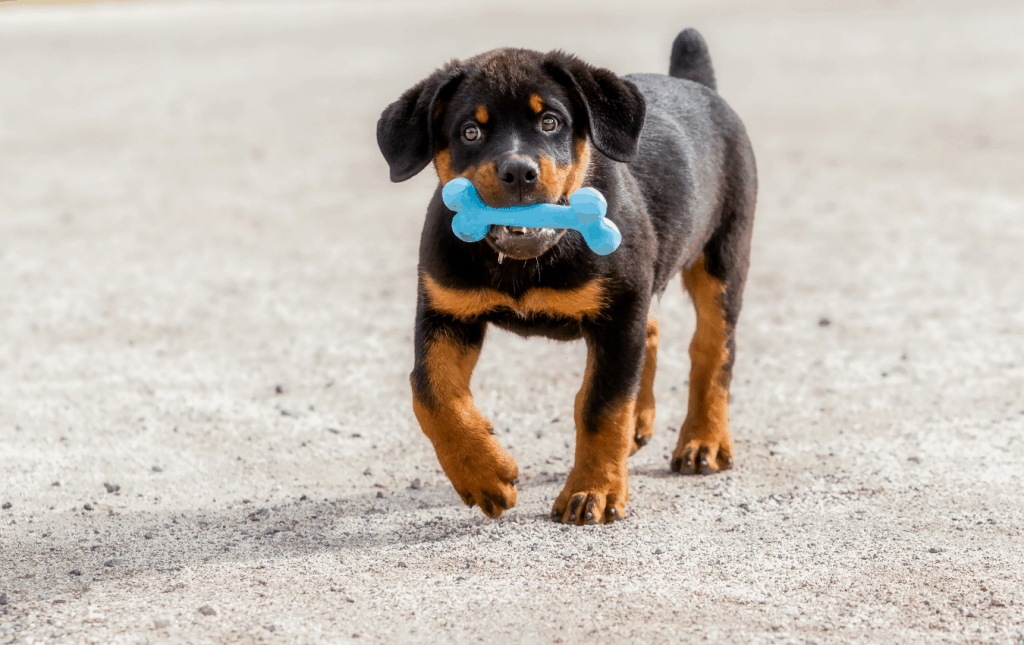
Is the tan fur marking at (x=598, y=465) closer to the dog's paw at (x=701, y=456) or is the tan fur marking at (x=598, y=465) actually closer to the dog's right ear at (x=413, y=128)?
the dog's paw at (x=701, y=456)

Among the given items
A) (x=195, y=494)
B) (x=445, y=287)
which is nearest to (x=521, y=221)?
(x=445, y=287)

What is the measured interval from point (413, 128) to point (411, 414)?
8.06ft

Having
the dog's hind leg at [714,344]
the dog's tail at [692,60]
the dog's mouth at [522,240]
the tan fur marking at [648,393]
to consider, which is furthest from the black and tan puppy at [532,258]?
the dog's tail at [692,60]

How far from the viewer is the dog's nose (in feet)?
13.5

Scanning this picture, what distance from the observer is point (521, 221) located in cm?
423

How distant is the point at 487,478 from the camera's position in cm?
461

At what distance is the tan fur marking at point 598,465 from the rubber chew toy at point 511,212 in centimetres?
73

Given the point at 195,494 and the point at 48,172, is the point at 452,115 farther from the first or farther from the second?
the point at 48,172

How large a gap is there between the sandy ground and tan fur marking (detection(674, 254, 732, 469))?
7.3 inches

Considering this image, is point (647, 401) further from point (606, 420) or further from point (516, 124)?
point (516, 124)

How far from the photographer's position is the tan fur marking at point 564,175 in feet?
14.0

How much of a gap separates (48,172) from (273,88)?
6104 mm

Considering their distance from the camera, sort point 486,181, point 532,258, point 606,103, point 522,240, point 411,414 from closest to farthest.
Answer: point 486,181, point 522,240, point 532,258, point 606,103, point 411,414

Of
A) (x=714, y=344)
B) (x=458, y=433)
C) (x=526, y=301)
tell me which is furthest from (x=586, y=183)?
(x=714, y=344)
